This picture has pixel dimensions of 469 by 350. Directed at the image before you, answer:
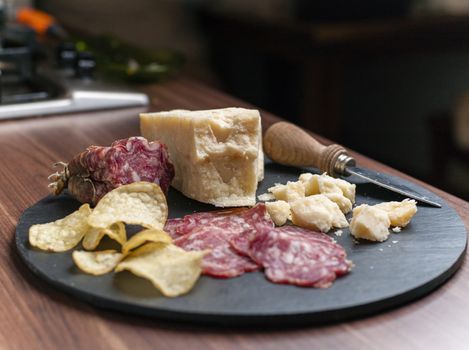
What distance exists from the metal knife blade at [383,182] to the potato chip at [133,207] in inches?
13.5

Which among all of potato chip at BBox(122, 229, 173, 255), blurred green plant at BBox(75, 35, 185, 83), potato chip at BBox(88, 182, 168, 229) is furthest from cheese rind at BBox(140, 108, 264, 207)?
blurred green plant at BBox(75, 35, 185, 83)

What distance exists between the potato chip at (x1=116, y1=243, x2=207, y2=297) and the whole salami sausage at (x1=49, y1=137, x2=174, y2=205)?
21 cm

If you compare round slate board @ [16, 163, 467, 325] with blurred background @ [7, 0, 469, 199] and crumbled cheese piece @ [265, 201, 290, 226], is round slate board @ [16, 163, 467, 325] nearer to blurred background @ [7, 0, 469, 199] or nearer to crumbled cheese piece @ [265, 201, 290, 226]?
crumbled cheese piece @ [265, 201, 290, 226]

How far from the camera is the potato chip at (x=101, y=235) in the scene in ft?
2.98

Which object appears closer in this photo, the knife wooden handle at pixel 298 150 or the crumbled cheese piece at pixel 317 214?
Result: the crumbled cheese piece at pixel 317 214

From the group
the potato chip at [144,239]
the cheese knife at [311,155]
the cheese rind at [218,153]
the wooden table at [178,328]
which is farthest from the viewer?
the cheese knife at [311,155]

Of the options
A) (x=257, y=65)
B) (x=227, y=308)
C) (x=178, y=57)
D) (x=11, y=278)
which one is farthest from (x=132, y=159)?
(x=257, y=65)

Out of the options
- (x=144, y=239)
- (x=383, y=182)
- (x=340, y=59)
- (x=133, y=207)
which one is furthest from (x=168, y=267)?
(x=340, y=59)

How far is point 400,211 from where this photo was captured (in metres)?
1.01

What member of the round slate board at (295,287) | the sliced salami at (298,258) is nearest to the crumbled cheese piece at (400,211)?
the round slate board at (295,287)

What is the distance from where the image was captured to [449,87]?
378 centimetres

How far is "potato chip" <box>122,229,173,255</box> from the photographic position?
0.86 metres

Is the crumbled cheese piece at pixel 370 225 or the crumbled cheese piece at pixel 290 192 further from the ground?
the crumbled cheese piece at pixel 370 225

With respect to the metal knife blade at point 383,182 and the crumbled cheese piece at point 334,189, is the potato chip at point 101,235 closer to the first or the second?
the crumbled cheese piece at point 334,189
